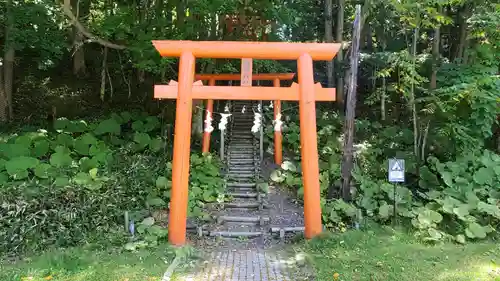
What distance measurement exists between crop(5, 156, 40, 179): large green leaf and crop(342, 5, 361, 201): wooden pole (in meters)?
7.75

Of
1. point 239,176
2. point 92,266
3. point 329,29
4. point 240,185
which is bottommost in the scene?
point 92,266

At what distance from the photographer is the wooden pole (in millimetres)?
9398

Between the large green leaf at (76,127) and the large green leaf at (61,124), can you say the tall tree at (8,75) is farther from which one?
the large green leaf at (76,127)

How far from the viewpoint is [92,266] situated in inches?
229

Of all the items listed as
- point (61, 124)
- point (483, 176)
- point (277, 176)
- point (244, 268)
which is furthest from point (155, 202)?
point (483, 176)

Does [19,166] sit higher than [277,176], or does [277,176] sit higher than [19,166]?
[19,166]

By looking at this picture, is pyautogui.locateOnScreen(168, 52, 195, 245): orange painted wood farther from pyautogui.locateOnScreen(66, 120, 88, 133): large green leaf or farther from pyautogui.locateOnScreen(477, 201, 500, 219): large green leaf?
pyautogui.locateOnScreen(66, 120, 88, 133): large green leaf

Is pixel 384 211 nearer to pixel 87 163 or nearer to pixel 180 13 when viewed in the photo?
pixel 87 163

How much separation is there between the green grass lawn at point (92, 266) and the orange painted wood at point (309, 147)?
277 cm

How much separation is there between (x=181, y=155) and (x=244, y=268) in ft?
8.21

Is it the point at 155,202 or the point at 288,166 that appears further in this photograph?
the point at 288,166

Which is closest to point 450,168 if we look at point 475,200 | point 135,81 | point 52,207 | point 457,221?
point 475,200

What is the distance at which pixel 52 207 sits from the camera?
7957 mm

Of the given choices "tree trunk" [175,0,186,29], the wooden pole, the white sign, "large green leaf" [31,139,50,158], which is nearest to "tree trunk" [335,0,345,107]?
the wooden pole
